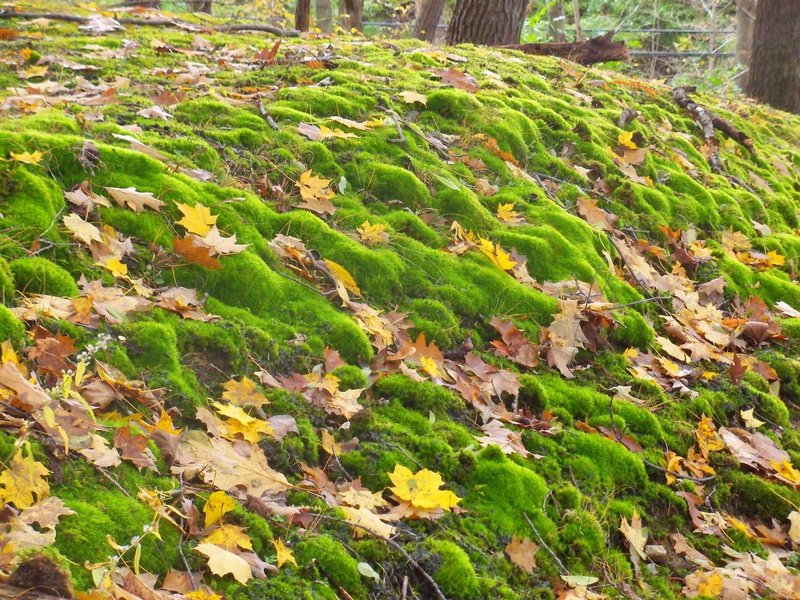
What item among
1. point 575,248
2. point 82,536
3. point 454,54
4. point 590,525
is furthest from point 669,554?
point 454,54

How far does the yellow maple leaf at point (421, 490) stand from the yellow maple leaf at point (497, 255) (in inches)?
65.7

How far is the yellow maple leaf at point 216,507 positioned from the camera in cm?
214

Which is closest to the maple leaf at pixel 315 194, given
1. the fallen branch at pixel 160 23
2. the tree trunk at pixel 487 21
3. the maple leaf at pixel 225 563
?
the maple leaf at pixel 225 563

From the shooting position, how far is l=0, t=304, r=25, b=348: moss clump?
2305 millimetres

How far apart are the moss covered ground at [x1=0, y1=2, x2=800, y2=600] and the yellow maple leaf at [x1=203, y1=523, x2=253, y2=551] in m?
0.08

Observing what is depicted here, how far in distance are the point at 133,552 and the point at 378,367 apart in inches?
56.2

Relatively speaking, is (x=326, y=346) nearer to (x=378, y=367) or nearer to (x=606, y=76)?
(x=378, y=367)

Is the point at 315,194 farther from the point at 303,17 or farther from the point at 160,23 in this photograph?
the point at 303,17

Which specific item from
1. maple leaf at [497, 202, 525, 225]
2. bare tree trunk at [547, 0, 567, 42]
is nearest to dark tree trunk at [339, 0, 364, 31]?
bare tree trunk at [547, 0, 567, 42]

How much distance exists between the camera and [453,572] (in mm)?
2346

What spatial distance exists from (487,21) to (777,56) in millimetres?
4148

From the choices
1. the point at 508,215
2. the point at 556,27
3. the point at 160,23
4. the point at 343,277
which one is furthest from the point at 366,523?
the point at 556,27

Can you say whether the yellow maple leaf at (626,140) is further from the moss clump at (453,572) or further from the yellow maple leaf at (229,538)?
the yellow maple leaf at (229,538)

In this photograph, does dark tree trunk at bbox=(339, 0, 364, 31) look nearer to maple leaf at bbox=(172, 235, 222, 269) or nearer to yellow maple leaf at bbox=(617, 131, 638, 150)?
yellow maple leaf at bbox=(617, 131, 638, 150)
